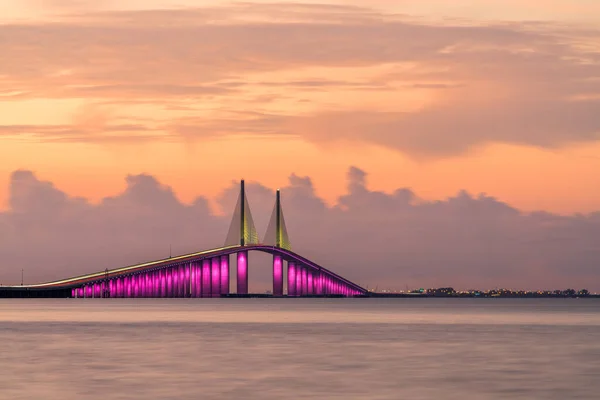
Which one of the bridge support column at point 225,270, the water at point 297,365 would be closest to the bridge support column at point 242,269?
the bridge support column at point 225,270

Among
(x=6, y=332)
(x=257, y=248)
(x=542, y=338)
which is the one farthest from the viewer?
(x=257, y=248)

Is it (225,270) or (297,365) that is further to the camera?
(225,270)

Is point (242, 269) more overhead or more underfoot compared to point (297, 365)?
more overhead

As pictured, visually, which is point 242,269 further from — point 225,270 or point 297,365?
point 297,365

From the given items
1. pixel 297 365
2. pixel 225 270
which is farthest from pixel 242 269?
pixel 297 365

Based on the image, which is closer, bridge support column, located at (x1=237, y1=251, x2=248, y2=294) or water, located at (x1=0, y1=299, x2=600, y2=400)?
water, located at (x1=0, y1=299, x2=600, y2=400)

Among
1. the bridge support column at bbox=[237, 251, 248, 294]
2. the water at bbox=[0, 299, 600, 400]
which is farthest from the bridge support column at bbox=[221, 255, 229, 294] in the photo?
the water at bbox=[0, 299, 600, 400]

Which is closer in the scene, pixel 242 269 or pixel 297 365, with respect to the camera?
pixel 297 365

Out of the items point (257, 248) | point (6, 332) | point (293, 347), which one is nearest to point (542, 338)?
point (293, 347)

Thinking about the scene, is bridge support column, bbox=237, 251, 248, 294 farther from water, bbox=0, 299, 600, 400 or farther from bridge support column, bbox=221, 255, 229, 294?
water, bbox=0, 299, 600, 400

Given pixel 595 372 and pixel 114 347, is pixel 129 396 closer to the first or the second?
pixel 595 372

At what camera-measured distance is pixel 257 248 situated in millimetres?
193625

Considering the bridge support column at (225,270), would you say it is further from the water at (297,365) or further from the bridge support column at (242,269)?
the water at (297,365)

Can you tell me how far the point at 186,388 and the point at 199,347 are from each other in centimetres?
1919
